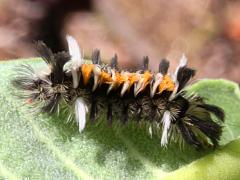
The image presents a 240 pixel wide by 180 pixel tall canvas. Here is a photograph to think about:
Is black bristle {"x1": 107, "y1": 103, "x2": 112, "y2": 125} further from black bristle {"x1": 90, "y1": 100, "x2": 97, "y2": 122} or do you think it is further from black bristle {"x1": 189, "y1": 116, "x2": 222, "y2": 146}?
black bristle {"x1": 189, "y1": 116, "x2": 222, "y2": 146}

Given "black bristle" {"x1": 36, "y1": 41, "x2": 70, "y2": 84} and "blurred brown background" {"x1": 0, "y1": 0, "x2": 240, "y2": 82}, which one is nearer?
"black bristle" {"x1": 36, "y1": 41, "x2": 70, "y2": 84}

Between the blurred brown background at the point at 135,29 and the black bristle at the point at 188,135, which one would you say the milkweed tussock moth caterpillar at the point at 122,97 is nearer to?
the black bristle at the point at 188,135

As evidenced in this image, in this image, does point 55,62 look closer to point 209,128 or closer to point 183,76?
point 183,76

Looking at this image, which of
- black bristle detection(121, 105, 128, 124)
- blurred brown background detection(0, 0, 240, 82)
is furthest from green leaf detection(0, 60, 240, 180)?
blurred brown background detection(0, 0, 240, 82)

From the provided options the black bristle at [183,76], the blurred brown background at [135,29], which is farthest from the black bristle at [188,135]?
the blurred brown background at [135,29]

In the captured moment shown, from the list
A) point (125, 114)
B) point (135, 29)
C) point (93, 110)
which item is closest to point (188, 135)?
point (125, 114)
